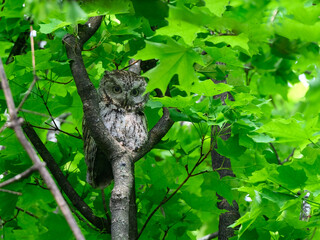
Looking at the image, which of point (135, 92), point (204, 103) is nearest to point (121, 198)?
point (204, 103)

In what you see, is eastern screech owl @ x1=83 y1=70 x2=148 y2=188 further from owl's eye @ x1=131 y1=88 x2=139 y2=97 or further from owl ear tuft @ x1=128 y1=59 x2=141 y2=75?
owl ear tuft @ x1=128 y1=59 x2=141 y2=75

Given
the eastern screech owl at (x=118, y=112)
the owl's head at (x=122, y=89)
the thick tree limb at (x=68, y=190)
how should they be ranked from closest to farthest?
the thick tree limb at (x=68, y=190) → the eastern screech owl at (x=118, y=112) → the owl's head at (x=122, y=89)

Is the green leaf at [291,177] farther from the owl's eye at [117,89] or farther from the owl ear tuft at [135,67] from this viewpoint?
the owl's eye at [117,89]

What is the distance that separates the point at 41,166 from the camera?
1.07 m

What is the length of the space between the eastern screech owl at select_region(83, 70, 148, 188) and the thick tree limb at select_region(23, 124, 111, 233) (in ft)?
1.13

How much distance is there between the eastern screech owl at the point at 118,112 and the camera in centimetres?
292

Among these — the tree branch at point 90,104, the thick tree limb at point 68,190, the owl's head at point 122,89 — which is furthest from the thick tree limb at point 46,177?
the owl's head at point 122,89

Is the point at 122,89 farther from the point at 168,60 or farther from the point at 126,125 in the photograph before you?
the point at 168,60

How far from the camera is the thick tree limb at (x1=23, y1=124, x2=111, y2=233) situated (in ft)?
8.20

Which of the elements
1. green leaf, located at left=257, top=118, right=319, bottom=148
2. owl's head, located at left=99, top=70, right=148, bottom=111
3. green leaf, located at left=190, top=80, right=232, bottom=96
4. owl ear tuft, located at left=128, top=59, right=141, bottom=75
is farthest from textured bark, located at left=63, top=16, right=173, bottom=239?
owl's head, located at left=99, top=70, right=148, bottom=111

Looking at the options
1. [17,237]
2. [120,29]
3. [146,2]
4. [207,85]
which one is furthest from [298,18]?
[17,237]

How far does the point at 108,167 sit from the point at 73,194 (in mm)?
506

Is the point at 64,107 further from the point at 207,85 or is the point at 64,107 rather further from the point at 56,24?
the point at 207,85

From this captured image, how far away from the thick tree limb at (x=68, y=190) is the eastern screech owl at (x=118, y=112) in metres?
0.34
